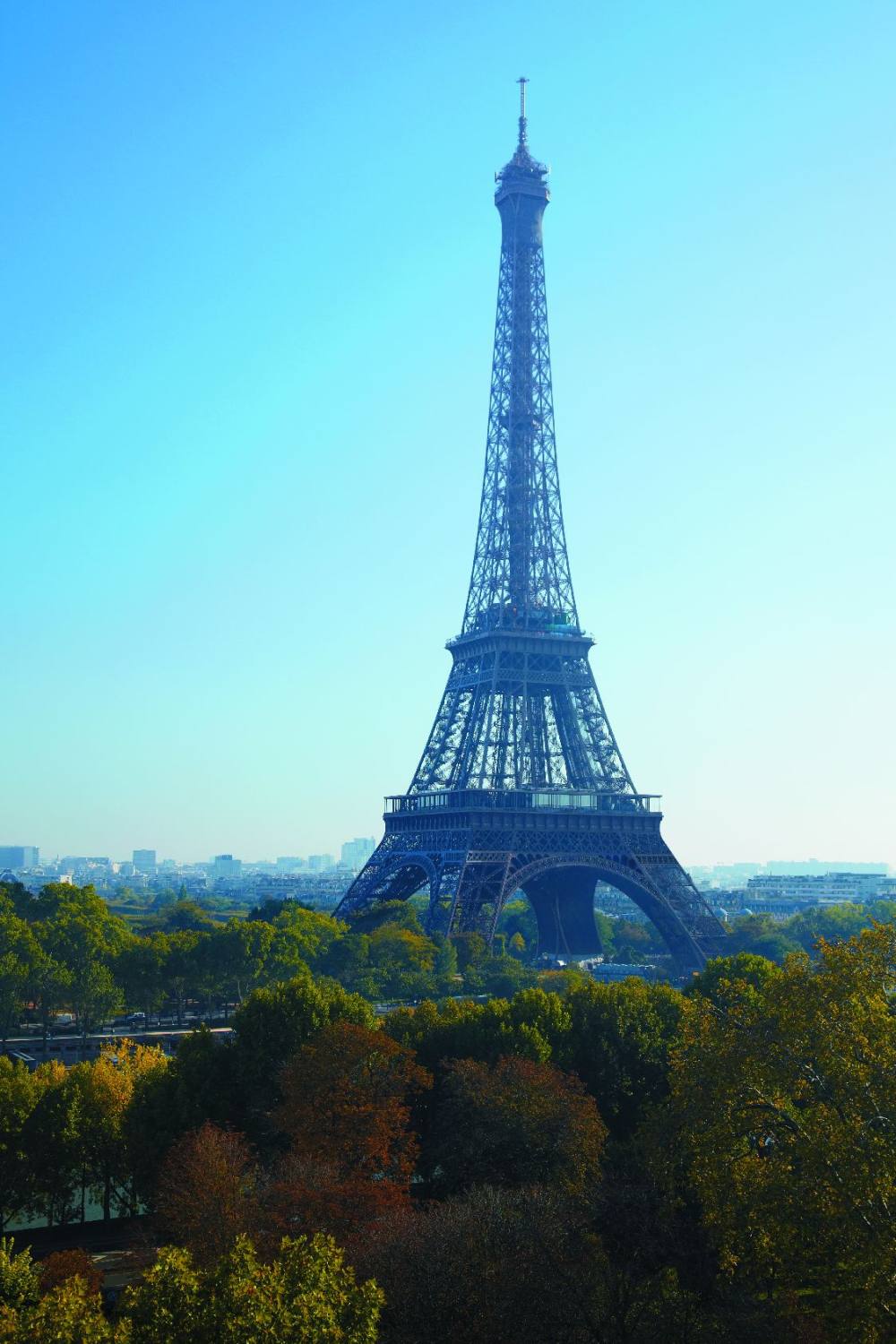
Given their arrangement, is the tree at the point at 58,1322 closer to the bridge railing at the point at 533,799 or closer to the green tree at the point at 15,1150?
the green tree at the point at 15,1150

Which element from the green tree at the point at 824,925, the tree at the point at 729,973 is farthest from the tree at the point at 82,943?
the green tree at the point at 824,925

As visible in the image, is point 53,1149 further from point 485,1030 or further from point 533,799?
point 533,799

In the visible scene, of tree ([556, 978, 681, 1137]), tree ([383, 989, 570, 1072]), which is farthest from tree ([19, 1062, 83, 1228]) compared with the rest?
tree ([556, 978, 681, 1137])

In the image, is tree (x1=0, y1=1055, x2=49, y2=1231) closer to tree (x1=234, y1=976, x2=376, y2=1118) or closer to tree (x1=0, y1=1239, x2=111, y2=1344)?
tree (x1=234, y1=976, x2=376, y2=1118)

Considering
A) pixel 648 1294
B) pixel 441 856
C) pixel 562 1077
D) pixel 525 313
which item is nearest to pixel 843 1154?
pixel 648 1294

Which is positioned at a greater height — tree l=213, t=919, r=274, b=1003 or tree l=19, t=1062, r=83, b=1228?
tree l=213, t=919, r=274, b=1003

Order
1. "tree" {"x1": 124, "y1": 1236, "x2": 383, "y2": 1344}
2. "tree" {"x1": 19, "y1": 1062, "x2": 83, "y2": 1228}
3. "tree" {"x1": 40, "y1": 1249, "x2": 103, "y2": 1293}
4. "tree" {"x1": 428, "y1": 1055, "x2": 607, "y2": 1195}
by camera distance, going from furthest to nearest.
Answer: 1. "tree" {"x1": 19, "y1": 1062, "x2": 83, "y2": 1228}
2. "tree" {"x1": 428, "y1": 1055, "x2": 607, "y2": 1195}
3. "tree" {"x1": 40, "y1": 1249, "x2": 103, "y2": 1293}
4. "tree" {"x1": 124, "y1": 1236, "x2": 383, "y2": 1344}
